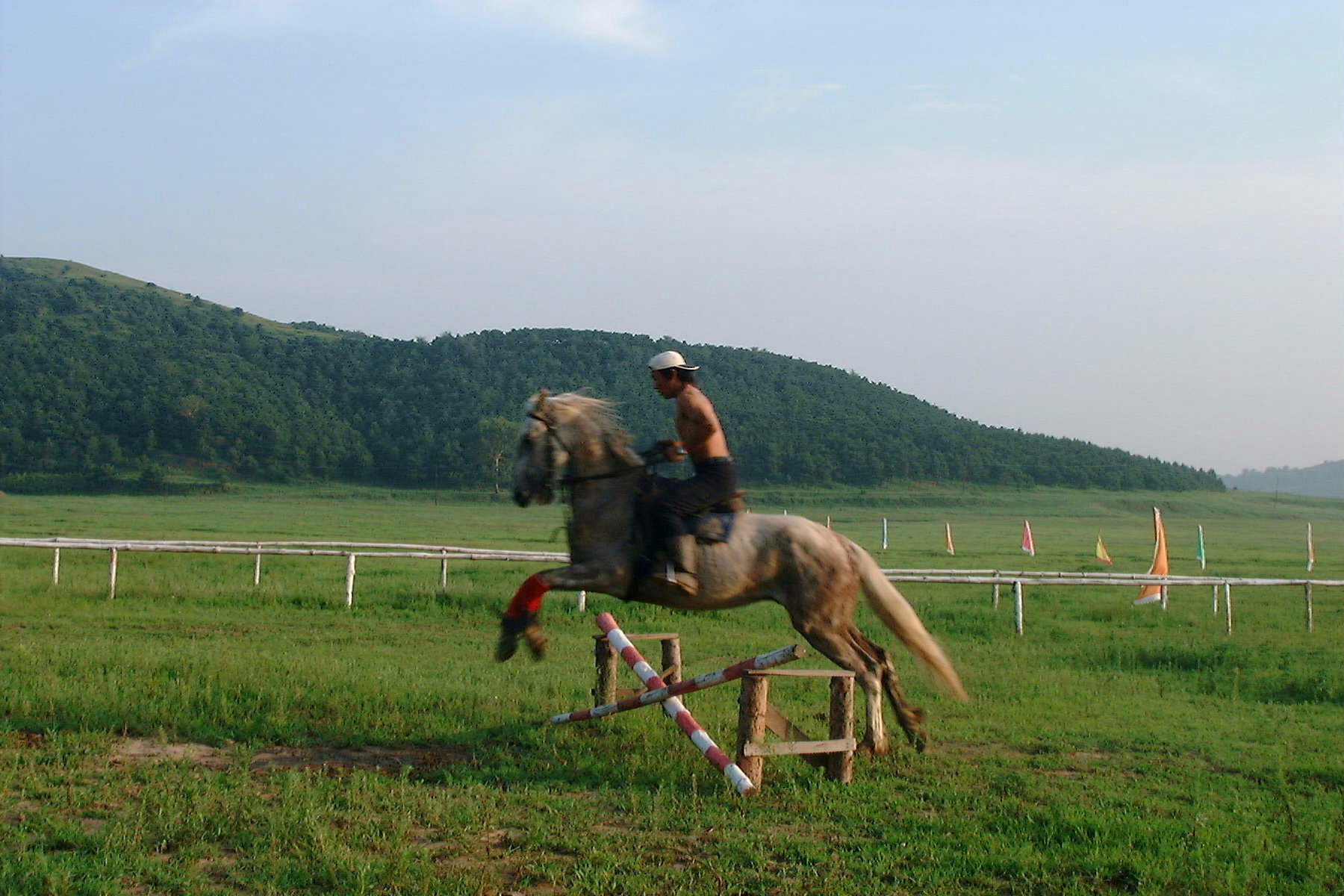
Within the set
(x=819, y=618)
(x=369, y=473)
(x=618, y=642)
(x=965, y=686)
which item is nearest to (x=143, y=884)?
(x=618, y=642)

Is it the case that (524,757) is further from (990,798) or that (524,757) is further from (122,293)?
(122,293)

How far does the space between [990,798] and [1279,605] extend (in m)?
19.1

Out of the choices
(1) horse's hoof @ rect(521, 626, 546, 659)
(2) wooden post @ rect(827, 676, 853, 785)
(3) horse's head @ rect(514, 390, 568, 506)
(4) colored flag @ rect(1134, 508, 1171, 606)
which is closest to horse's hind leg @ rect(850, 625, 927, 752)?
(2) wooden post @ rect(827, 676, 853, 785)

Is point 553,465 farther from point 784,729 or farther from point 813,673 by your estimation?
point 784,729

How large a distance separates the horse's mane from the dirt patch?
250 cm

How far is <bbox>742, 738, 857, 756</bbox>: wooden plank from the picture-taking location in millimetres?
7492

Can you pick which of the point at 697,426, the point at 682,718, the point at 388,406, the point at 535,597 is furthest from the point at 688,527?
the point at 388,406

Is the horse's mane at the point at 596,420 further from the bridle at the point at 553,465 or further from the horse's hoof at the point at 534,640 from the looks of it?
the horse's hoof at the point at 534,640

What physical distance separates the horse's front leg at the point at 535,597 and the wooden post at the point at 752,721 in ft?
3.93

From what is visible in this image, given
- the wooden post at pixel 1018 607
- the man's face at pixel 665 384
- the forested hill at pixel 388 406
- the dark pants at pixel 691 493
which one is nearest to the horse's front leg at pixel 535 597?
the dark pants at pixel 691 493

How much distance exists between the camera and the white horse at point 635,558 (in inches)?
311

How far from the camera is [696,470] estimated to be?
26.8 ft

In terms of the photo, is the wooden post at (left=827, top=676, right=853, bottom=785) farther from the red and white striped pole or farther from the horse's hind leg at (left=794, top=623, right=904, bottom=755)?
the red and white striped pole

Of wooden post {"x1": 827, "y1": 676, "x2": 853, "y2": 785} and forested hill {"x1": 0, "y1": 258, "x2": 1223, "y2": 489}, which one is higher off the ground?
forested hill {"x1": 0, "y1": 258, "x2": 1223, "y2": 489}
